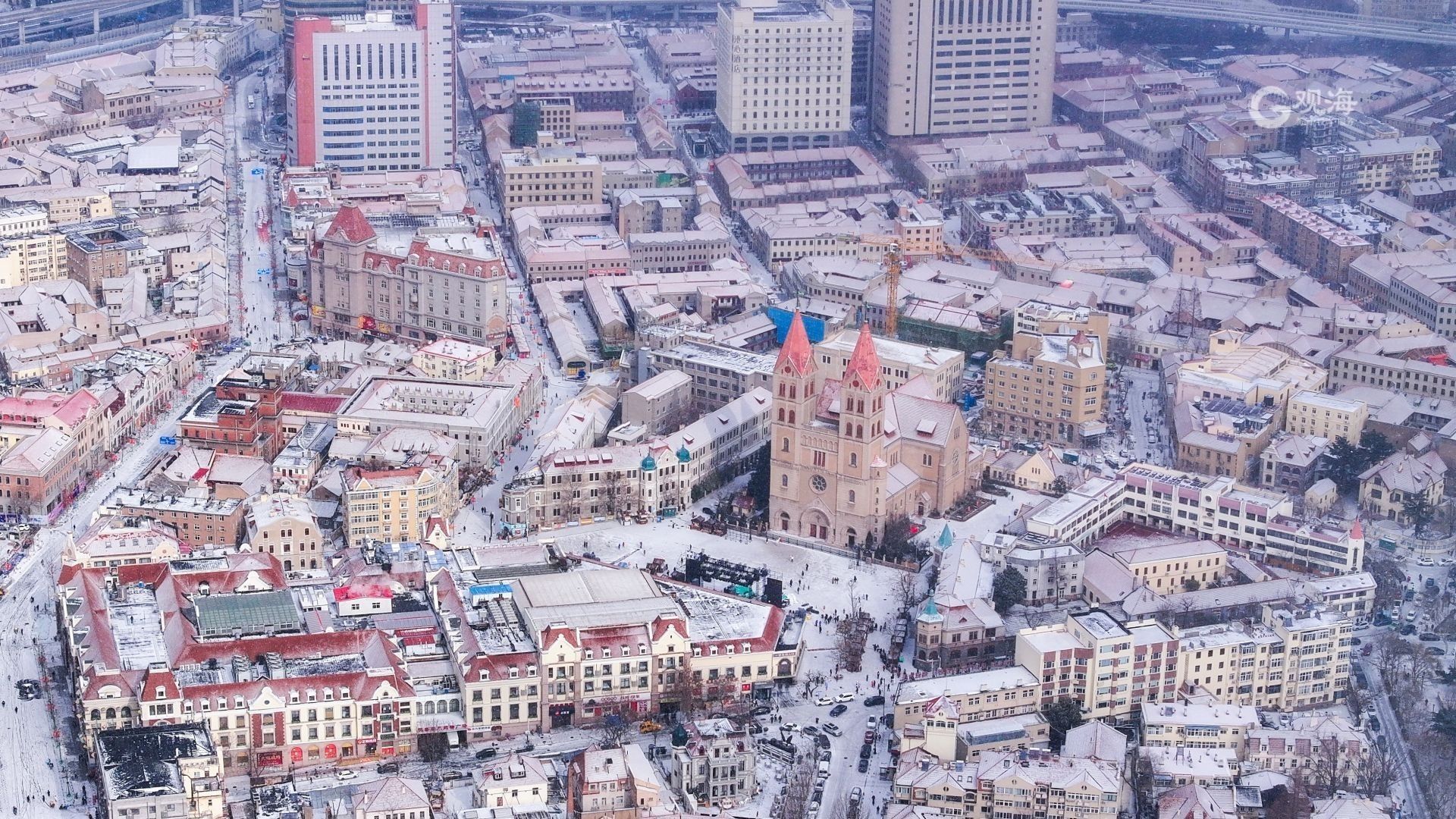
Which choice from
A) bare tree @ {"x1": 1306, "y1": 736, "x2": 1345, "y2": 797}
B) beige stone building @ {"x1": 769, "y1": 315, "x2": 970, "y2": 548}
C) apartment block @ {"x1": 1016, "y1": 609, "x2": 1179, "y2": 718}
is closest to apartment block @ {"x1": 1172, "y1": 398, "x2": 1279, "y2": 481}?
beige stone building @ {"x1": 769, "y1": 315, "x2": 970, "y2": 548}

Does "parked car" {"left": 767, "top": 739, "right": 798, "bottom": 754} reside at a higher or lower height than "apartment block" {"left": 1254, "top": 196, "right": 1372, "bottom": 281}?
lower

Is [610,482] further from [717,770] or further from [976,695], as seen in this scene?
[717,770]

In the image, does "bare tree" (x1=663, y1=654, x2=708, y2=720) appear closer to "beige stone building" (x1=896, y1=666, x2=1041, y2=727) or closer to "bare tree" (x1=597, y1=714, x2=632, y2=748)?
"bare tree" (x1=597, y1=714, x2=632, y2=748)

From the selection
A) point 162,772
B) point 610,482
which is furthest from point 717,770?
point 610,482

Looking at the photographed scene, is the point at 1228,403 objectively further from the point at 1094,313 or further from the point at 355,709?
the point at 355,709

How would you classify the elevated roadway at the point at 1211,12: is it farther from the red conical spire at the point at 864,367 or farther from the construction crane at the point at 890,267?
the red conical spire at the point at 864,367
